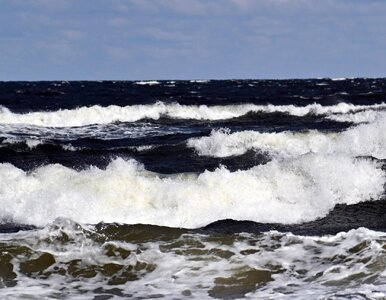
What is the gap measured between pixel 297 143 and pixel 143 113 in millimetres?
20626

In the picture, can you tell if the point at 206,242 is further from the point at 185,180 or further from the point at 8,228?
the point at 185,180

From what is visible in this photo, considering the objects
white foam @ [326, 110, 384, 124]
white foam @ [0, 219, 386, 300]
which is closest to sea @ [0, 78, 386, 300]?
white foam @ [0, 219, 386, 300]

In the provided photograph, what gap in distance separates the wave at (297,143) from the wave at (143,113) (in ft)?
57.4

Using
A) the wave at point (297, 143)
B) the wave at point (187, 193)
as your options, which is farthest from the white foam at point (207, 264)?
the wave at point (297, 143)

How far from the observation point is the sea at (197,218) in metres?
8.67

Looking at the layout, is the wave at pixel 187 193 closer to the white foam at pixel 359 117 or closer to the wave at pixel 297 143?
the wave at pixel 297 143

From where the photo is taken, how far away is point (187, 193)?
51.1 ft

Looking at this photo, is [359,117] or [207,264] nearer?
[207,264]

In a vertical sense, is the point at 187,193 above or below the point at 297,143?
below

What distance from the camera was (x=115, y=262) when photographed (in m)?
9.60

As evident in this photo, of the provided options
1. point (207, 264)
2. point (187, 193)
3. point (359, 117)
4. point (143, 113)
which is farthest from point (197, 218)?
point (143, 113)

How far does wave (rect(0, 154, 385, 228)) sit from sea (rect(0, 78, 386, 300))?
35mm

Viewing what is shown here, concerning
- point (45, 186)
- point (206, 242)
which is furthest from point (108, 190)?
point (206, 242)

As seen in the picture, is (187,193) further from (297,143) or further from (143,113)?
(143,113)
